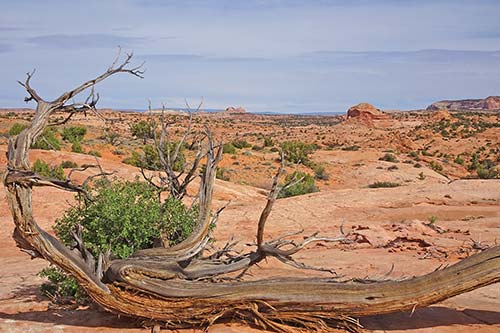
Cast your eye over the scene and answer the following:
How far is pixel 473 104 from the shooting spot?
15900cm

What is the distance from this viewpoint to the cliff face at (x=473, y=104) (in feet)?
477

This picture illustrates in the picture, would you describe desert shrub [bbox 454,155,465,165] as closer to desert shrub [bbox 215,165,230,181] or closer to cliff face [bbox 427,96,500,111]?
desert shrub [bbox 215,165,230,181]

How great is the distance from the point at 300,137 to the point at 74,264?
52454 mm

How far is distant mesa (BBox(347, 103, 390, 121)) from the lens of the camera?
76688 millimetres

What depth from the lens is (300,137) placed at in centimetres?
5781

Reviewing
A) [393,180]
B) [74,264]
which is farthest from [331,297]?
[393,180]

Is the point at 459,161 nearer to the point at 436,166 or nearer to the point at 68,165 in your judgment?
the point at 436,166

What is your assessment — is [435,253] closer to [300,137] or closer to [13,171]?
[13,171]

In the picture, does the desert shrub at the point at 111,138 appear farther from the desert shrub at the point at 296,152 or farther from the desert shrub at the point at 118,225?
the desert shrub at the point at 296,152

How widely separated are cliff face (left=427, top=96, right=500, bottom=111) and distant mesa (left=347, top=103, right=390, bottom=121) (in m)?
74.8

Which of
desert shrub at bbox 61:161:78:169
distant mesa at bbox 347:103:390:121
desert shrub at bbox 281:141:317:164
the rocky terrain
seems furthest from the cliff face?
desert shrub at bbox 61:161:78:169

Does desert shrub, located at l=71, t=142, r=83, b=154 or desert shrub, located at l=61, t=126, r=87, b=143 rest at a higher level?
desert shrub, located at l=61, t=126, r=87, b=143

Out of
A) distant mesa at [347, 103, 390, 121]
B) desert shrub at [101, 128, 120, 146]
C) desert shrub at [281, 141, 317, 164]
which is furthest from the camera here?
distant mesa at [347, 103, 390, 121]

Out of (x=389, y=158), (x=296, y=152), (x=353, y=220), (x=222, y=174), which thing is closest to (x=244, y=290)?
(x=353, y=220)
